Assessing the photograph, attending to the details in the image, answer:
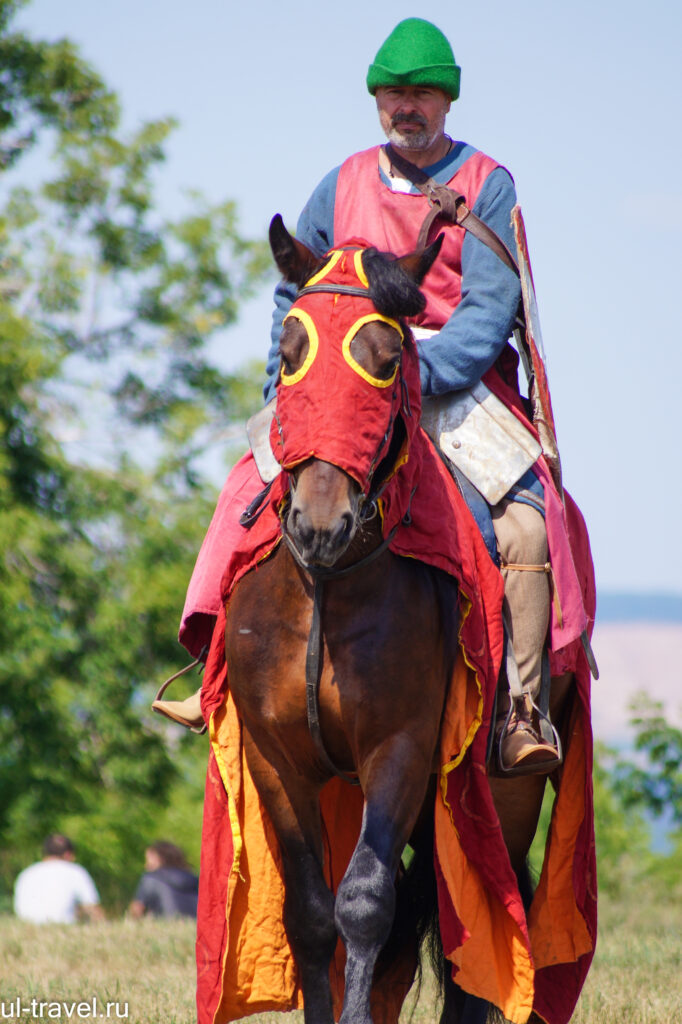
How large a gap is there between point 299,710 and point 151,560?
13.5 metres

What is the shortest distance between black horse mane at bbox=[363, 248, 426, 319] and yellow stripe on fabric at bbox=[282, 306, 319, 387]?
0.19 m

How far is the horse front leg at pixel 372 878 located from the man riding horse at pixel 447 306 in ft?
2.17

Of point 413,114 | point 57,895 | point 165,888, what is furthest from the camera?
point 165,888

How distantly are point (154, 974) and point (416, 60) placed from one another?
418 centimetres

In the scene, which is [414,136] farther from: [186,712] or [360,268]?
[186,712]

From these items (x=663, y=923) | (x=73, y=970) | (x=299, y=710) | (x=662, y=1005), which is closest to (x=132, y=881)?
(x=663, y=923)

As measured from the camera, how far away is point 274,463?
14.2ft

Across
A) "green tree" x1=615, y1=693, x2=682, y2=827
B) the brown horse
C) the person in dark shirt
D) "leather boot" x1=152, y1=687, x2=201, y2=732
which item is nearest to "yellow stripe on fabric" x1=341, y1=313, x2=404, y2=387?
the brown horse

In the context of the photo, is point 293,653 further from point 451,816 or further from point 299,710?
point 451,816

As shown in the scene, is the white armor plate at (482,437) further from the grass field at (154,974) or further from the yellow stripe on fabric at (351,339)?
the grass field at (154,974)

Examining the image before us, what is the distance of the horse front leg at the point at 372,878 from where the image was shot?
3.67 meters

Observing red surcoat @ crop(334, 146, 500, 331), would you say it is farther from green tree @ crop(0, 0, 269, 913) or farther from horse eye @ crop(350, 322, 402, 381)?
green tree @ crop(0, 0, 269, 913)

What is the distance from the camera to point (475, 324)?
14.7ft
